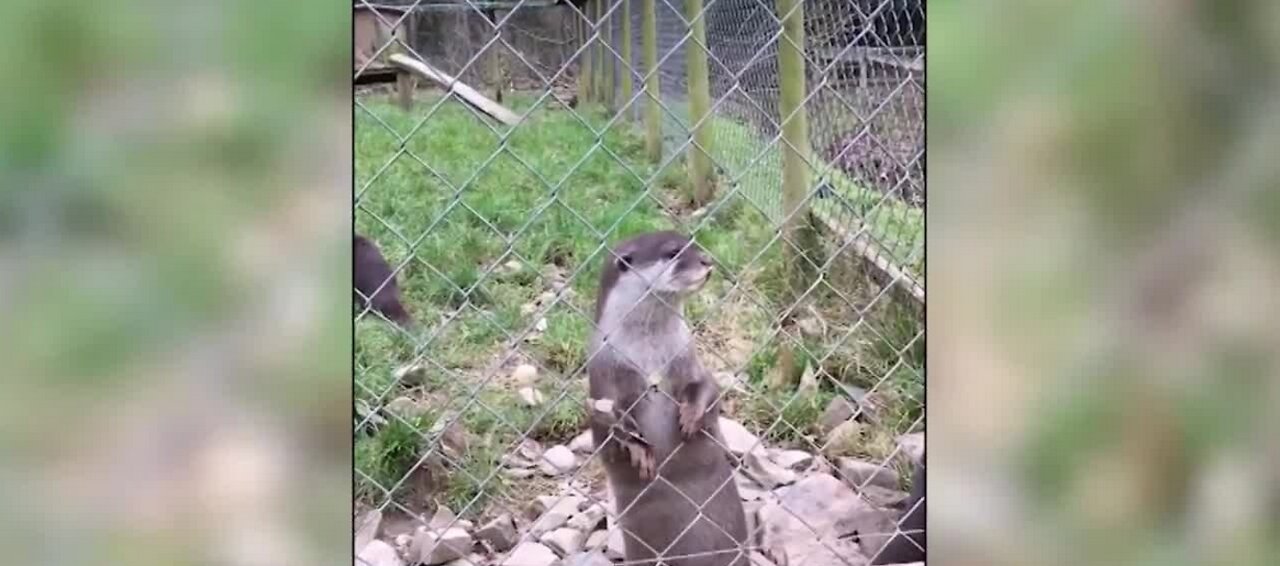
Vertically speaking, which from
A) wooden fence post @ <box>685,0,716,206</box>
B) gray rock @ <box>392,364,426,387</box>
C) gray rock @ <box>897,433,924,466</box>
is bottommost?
gray rock @ <box>897,433,924,466</box>

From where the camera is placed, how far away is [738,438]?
2371 millimetres

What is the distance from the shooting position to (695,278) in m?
2.10

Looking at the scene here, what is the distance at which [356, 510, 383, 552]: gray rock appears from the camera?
191 centimetres

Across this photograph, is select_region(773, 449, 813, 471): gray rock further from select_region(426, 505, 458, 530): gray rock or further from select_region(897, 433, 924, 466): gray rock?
select_region(426, 505, 458, 530): gray rock

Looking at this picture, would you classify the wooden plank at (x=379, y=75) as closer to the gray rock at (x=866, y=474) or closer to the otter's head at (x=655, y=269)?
the otter's head at (x=655, y=269)

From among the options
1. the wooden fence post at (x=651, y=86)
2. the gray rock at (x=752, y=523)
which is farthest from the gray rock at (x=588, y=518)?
the wooden fence post at (x=651, y=86)

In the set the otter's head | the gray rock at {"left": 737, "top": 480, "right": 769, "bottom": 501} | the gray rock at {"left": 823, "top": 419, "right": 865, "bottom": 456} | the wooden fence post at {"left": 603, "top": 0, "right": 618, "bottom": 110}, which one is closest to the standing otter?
the otter's head
